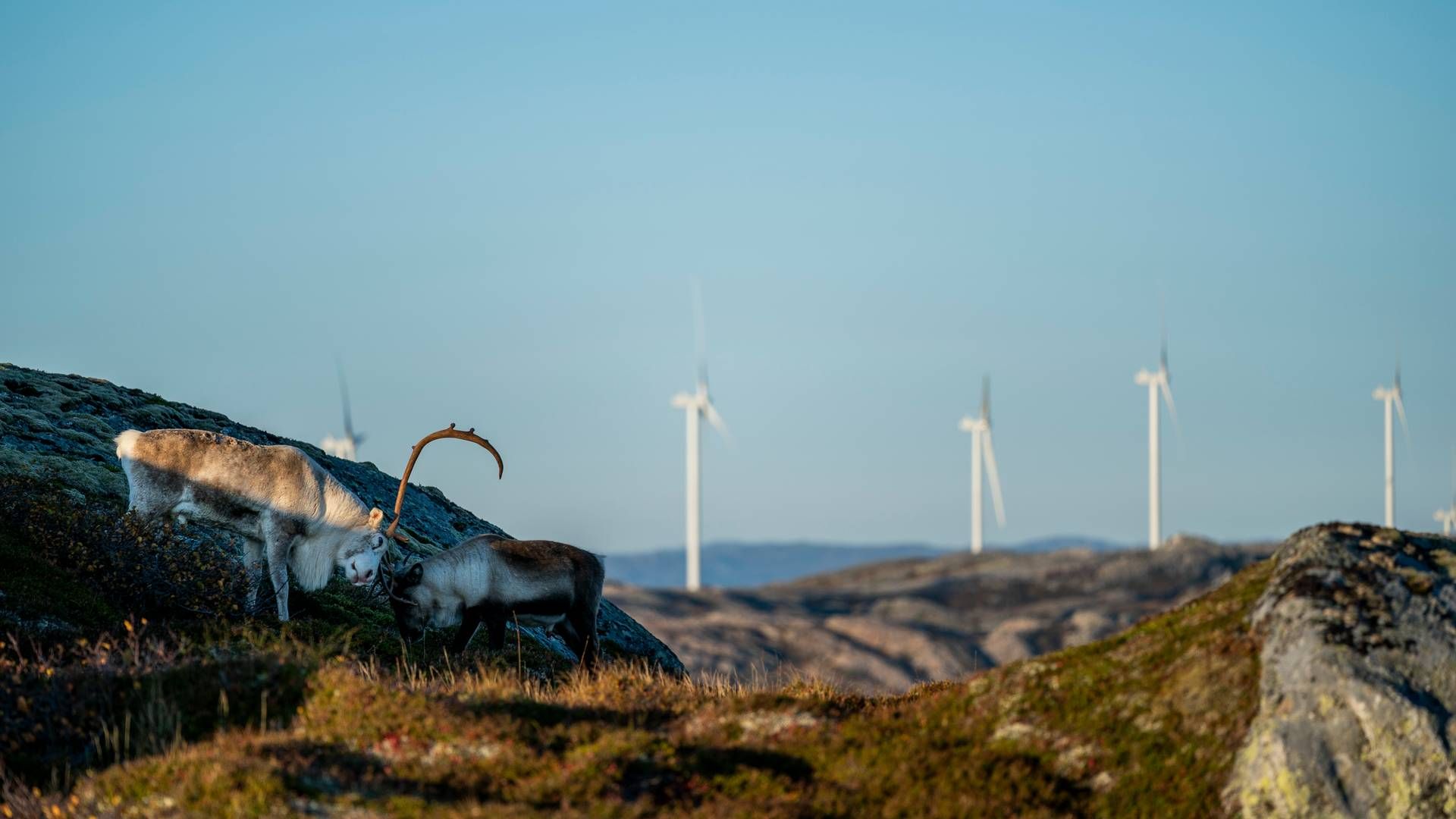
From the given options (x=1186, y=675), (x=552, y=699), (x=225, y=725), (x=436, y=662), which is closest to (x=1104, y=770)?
(x=1186, y=675)

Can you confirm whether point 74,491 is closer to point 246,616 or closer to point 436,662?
point 246,616

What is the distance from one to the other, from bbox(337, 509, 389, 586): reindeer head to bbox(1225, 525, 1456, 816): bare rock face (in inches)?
511

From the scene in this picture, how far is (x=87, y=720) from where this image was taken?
43.5ft

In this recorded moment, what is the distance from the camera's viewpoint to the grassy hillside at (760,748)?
10812 millimetres

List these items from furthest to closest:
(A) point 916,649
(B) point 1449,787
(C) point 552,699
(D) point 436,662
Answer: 1. (A) point 916,649
2. (D) point 436,662
3. (C) point 552,699
4. (B) point 1449,787

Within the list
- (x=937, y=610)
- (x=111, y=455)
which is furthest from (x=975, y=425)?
(x=111, y=455)

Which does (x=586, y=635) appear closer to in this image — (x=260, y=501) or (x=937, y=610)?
(x=260, y=501)

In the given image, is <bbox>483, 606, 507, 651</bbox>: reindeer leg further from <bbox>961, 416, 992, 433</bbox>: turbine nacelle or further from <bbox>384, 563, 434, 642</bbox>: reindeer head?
<bbox>961, 416, 992, 433</bbox>: turbine nacelle

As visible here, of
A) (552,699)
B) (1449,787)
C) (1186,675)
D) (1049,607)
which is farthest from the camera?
(1049,607)

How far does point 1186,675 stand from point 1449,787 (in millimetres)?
2050

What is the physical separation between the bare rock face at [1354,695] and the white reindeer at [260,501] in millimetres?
13373

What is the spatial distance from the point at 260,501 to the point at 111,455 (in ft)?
23.8

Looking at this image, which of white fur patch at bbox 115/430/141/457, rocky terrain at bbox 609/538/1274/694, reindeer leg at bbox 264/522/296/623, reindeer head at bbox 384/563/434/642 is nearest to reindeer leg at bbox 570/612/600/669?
reindeer head at bbox 384/563/434/642

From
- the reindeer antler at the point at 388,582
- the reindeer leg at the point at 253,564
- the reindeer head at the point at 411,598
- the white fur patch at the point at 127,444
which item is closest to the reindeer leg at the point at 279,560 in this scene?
the reindeer leg at the point at 253,564
